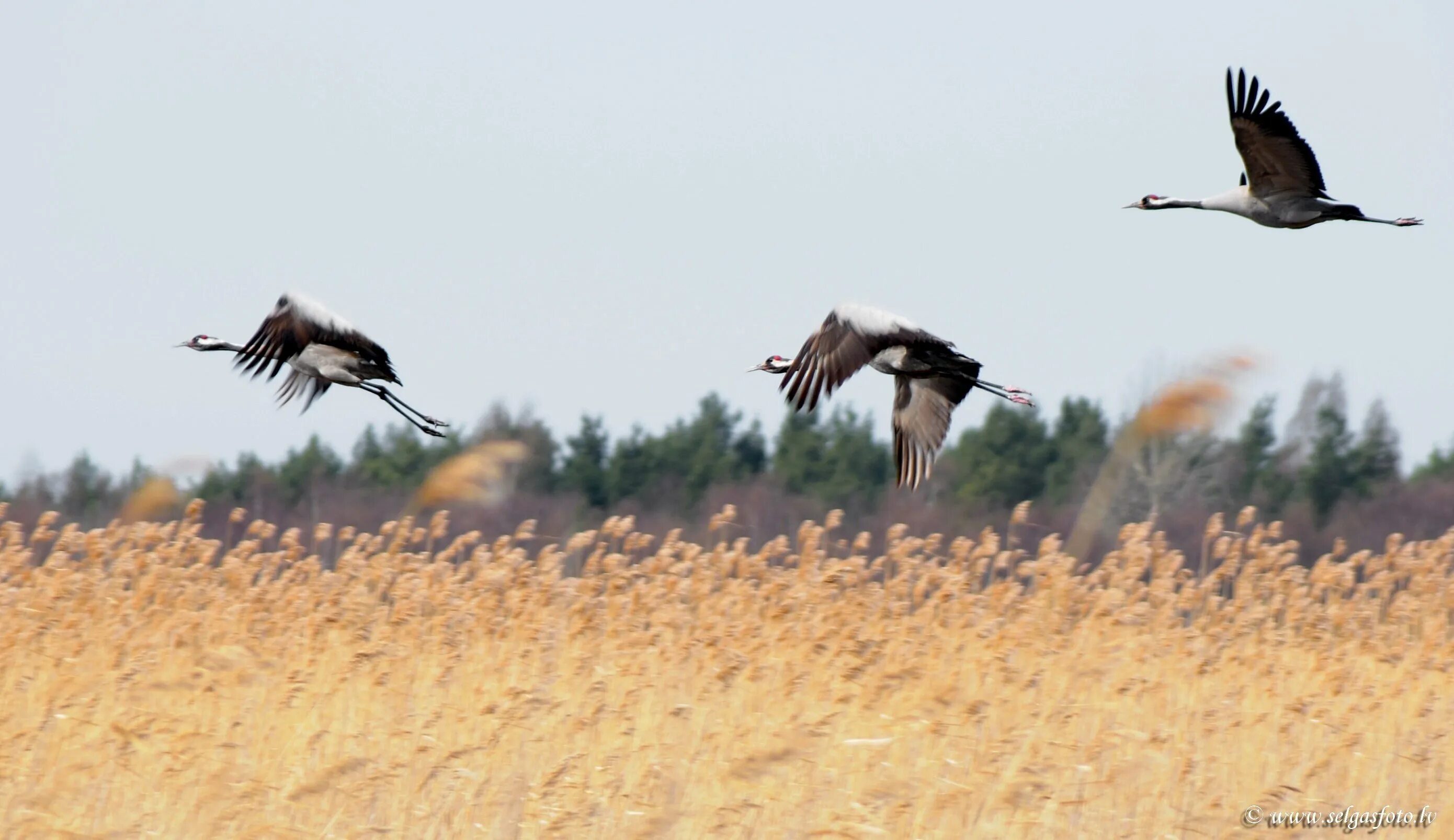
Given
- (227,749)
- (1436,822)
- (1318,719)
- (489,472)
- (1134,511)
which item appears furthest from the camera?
(1134,511)

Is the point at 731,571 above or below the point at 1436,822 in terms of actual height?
above

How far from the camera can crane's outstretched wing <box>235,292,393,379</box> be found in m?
7.38

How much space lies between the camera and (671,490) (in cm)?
3978

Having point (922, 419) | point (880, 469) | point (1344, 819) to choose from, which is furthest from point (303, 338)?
point (880, 469)

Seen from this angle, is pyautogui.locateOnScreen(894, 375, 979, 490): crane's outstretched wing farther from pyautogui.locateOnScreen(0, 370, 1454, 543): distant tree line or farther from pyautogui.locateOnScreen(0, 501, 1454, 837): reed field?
pyautogui.locateOnScreen(0, 370, 1454, 543): distant tree line

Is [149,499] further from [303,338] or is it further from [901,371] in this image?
[901,371]

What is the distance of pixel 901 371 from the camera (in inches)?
299

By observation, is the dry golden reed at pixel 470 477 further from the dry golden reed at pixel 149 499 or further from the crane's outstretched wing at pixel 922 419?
the crane's outstretched wing at pixel 922 419

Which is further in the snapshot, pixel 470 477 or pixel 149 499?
pixel 149 499

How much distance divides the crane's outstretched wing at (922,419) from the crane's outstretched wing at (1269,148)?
1.81m

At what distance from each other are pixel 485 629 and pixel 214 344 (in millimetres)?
2318

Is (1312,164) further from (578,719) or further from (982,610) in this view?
(578,719)

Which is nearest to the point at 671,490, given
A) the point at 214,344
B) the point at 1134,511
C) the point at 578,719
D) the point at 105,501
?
the point at 1134,511

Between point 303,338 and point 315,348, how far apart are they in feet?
0.21
